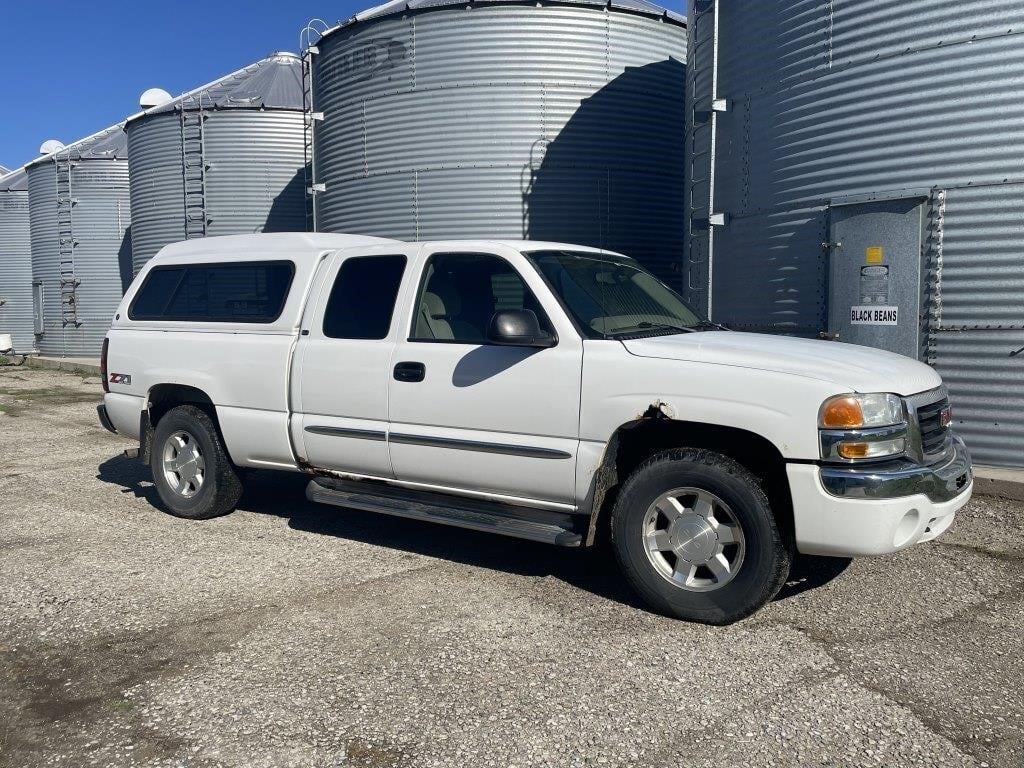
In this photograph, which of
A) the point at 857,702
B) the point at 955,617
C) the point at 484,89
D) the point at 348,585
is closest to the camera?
the point at 857,702

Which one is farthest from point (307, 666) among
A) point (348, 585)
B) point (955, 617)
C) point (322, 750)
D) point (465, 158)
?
point (465, 158)

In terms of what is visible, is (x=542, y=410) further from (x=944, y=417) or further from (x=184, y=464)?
(x=184, y=464)

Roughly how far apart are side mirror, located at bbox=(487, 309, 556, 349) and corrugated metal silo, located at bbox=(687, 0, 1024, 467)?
4578 mm

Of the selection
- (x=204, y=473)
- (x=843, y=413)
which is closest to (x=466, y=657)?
(x=843, y=413)

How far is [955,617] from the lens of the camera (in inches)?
188

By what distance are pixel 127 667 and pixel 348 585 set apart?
1.42m

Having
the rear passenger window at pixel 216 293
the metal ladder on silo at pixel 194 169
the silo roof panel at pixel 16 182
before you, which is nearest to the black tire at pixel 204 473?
the rear passenger window at pixel 216 293

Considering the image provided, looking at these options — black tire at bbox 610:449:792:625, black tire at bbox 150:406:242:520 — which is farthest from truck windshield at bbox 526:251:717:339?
black tire at bbox 150:406:242:520

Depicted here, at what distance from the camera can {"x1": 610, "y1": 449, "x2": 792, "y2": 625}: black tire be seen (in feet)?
14.6

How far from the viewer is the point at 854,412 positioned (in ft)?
14.0

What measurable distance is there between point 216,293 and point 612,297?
3.16 metres

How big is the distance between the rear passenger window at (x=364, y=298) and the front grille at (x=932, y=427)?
10.4ft

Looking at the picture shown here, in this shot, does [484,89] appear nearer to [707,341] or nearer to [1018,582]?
[707,341]

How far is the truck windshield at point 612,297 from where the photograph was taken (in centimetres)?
524
